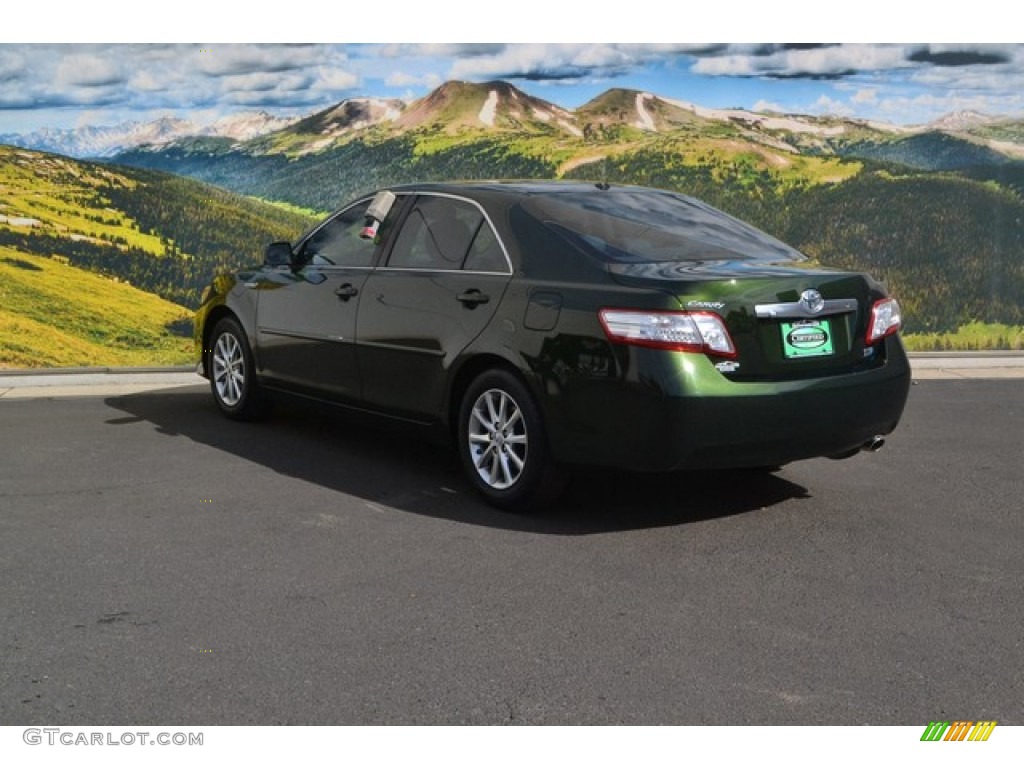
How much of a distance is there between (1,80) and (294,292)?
541 centimetres

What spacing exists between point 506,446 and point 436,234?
1.40 m

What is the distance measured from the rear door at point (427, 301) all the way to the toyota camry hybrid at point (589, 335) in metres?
0.01

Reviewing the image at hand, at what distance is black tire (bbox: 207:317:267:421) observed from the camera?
27.3 ft

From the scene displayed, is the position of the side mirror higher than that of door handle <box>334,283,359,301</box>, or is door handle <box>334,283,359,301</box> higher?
the side mirror

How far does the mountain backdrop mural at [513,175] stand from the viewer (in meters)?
11.8

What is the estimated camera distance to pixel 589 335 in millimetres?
5738

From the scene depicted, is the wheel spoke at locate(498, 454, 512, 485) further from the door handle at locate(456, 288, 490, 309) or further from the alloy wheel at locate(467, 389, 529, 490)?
the door handle at locate(456, 288, 490, 309)

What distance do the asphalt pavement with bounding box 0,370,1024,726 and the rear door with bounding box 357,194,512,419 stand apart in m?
0.53

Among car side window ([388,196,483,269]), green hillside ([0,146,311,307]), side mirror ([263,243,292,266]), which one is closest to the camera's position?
car side window ([388,196,483,269])

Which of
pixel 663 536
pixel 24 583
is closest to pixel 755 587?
pixel 663 536

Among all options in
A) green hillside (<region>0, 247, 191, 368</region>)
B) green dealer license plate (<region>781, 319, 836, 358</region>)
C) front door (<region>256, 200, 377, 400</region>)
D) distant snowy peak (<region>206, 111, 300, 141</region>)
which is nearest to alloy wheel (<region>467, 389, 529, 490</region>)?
front door (<region>256, 200, 377, 400</region>)

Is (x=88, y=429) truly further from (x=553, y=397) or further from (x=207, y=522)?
(x=553, y=397)

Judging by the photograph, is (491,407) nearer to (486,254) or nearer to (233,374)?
(486,254)

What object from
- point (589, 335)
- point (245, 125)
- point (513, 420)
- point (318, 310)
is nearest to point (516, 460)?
point (513, 420)
